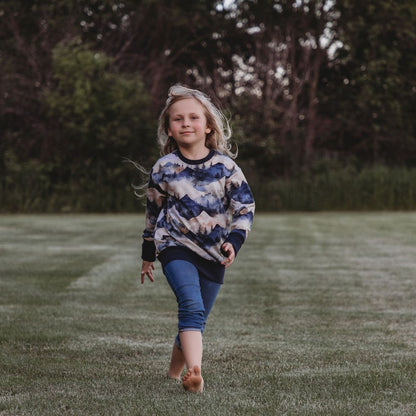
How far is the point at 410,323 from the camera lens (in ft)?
23.1

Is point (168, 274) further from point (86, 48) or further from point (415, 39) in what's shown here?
point (415, 39)

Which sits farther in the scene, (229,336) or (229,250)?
(229,336)

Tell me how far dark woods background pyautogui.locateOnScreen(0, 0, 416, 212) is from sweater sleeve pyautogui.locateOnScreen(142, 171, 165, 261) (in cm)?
2436

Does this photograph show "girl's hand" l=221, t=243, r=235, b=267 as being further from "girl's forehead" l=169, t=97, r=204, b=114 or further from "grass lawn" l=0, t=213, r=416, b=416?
"girl's forehead" l=169, t=97, r=204, b=114

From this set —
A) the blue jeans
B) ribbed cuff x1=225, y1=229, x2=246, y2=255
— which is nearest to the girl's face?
ribbed cuff x1=225, y1=229, x2=246, y2=255

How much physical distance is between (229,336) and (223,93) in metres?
28.3

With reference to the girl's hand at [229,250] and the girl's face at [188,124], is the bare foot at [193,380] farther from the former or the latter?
the girl's face at [188,124]

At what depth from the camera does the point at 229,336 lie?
6.45 metres

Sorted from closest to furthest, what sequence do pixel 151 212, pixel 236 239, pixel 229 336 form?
1. pixel 236 239
2. pixel 151 212
3. pixel 229 336

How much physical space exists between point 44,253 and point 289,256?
3673 mm

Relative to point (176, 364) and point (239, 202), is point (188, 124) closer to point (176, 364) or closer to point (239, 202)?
point (239, 202)

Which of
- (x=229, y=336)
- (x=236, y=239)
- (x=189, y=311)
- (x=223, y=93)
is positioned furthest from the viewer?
(x=223, y=93)

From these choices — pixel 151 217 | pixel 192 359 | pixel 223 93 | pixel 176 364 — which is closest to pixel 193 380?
pixel 192 359

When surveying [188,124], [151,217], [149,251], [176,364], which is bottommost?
[176,364]
